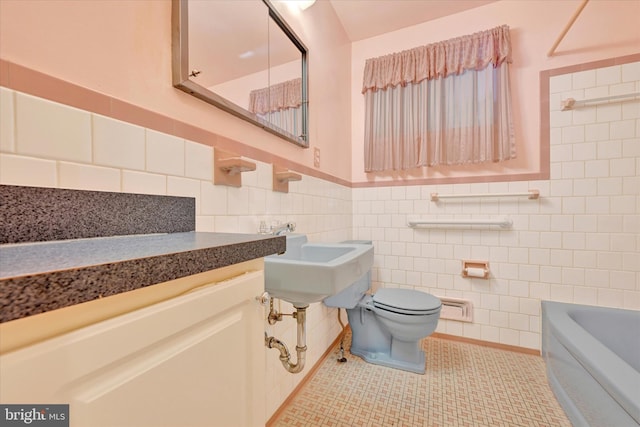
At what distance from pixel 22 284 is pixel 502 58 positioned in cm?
248

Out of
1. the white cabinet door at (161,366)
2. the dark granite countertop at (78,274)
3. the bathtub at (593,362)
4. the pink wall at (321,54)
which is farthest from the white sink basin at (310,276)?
the bathtub at (593,362)

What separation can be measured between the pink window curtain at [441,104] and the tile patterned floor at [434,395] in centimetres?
138

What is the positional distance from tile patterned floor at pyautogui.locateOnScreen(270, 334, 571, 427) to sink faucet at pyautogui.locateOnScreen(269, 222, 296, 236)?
0.89 metres

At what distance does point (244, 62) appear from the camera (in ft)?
3.76

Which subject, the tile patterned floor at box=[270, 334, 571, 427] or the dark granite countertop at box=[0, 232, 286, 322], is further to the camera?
the tile patterned floor at box=[270, 334, 571, 427]

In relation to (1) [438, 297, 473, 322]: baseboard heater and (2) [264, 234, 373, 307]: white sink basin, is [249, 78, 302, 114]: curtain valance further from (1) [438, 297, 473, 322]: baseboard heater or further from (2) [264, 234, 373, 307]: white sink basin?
(1) [438, 297, 473, 322]: baseboard heater

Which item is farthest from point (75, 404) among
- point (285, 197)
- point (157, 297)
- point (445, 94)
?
point (445, 94)

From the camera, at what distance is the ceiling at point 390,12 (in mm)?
1916

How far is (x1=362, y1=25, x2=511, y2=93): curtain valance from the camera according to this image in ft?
6.06

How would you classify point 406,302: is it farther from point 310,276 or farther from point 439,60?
point 439,60

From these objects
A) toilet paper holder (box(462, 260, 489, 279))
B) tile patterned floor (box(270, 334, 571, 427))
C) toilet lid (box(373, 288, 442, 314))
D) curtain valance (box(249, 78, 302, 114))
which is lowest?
tile patterned floor (box(270, 334, 571, 427))

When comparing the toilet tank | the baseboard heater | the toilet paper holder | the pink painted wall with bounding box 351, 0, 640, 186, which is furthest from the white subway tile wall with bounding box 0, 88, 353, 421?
the pink painted wall with bounding box 351, 0, 640, 186

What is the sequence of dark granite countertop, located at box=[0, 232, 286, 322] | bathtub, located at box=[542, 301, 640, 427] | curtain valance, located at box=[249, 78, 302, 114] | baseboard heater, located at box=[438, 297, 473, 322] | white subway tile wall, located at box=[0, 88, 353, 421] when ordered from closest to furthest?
dark granite countertop, located at box=[0, 232, 286, 322] < white subway tile wall, located at box=[0, 88, 353, 421] < bathtub, located at box=[542, 301, 640, 427] < curtain valance, located at box=[249, 78, 302, 114] < baseboard heater, located at box=[438, 297, 473, 322]

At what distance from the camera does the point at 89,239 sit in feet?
1.93
